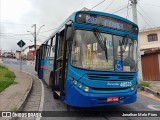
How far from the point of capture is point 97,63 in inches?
280

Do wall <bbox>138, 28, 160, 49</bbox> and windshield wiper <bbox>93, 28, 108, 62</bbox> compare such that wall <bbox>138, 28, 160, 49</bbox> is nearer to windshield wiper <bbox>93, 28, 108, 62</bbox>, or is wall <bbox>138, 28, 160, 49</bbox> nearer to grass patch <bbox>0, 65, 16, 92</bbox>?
grass patch <bbox>0, 65, 16, 92</bbox>

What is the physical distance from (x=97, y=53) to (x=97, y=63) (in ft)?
1.05

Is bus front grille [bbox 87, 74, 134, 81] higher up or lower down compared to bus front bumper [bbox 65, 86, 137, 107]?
higher up

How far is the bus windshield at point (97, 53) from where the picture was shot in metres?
7.06

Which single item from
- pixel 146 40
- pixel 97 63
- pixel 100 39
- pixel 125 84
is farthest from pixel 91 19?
pixel 146 40

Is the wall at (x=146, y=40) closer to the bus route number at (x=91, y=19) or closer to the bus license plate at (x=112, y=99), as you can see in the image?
the bus route number at (x=91, y=19)

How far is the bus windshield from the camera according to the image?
706 cm

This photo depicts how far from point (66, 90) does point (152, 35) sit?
28.1 metres

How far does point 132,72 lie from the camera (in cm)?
773

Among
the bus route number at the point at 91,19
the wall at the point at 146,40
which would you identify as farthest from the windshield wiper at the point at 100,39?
the wall at the point at 146,40

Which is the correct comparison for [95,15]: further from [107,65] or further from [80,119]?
[80,119]

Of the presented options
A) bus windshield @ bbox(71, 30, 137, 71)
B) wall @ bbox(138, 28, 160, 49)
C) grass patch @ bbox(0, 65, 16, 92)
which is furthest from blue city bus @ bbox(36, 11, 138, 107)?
wall @ bbox(138, 28, 160, 49)

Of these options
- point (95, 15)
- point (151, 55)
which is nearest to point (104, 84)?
point (95, 15)

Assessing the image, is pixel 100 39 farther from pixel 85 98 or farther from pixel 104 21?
pixel 85 98
